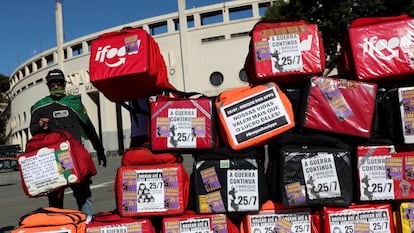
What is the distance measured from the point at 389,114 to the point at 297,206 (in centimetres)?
99

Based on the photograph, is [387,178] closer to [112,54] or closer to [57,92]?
[112,54]

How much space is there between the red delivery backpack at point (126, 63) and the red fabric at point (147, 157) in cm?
54

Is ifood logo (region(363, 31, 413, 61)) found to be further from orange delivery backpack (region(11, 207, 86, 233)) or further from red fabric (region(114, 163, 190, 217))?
orange delivery backpack (region(11, 207, 86, 233))

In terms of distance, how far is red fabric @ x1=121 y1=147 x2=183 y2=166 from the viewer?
3.24 metres

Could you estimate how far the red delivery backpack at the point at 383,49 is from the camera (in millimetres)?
3096

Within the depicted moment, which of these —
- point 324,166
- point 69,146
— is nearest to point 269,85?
point 324,166

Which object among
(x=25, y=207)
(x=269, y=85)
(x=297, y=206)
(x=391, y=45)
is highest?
(x=391, y=45)

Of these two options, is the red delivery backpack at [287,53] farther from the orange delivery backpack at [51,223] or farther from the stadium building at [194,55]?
the stadium building at [194,55]

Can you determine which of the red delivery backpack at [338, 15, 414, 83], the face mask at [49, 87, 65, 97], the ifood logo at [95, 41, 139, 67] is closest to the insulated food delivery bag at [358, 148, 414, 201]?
the red delivery backpack at [338, 15, 414, 83]

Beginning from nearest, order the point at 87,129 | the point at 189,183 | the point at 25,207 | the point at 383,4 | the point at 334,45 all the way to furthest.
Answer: the point at 189,183, the point at 87,129, the point at 25,207, the point at 383,4, the point at 334,45

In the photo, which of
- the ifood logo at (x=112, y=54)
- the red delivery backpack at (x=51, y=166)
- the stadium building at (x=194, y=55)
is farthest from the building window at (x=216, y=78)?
the ifood logo at (x=112, y=54)

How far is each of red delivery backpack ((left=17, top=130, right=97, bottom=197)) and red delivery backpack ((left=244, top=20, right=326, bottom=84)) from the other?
1.73 m

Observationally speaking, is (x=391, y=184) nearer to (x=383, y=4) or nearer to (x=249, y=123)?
(x=249, y=123)

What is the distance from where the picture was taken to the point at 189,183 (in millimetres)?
3338
